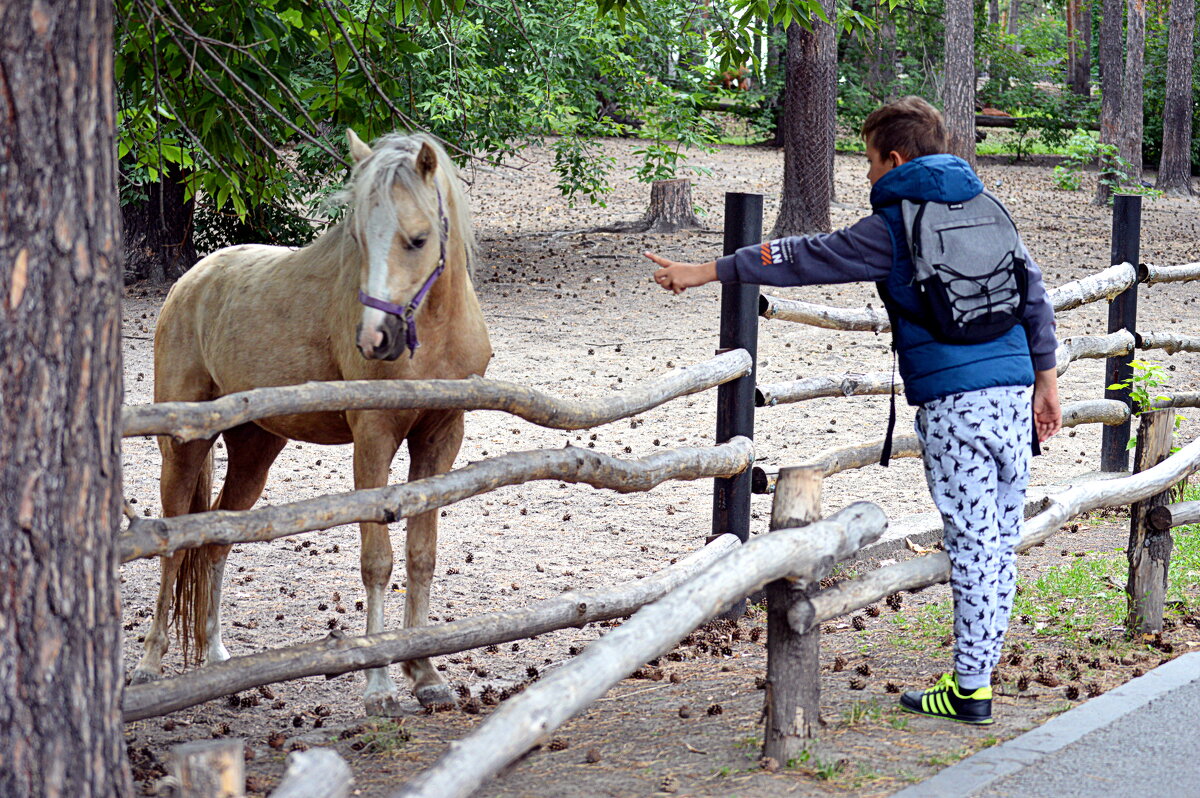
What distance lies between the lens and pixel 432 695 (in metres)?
4.54

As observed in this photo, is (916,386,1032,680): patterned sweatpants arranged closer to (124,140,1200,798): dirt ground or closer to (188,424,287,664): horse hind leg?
(124,140,1200,798): dirt ground

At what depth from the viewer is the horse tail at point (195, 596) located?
5.05 meters

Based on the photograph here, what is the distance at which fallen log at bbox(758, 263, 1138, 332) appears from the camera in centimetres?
548

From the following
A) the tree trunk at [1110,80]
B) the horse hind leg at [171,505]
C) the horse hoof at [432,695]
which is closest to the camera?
the horse hoof at [432,695]

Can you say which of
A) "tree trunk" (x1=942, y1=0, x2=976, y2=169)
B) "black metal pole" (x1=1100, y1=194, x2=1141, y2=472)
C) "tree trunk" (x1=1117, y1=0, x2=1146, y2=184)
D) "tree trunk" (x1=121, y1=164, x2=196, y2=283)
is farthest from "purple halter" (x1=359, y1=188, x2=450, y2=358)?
"tree trunk" (x1=1117, y1=0, x2=1146, y2=184)

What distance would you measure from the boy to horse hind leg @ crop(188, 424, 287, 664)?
2377 millimetres

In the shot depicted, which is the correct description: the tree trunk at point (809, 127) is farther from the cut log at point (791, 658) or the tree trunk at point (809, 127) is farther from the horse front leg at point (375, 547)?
the cut log at point (791, 658)

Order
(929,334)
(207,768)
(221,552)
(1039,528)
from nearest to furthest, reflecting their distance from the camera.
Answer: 1. (207,768)
2. (929,334)
3. (1039,528)
4. (221,552)

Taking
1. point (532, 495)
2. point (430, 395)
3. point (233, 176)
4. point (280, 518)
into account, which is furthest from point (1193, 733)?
point (532, 495)

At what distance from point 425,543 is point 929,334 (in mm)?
2114

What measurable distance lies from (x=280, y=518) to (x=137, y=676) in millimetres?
1962

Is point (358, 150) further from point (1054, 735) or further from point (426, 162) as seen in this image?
point (1054, 735)

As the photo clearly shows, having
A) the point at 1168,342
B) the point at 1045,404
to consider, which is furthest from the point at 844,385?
the point at 1168,342

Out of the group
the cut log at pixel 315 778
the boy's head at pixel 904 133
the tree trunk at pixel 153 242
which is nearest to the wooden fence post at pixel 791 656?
the boy's head at pixel 904 133
